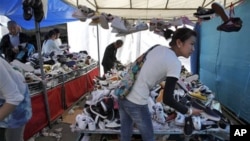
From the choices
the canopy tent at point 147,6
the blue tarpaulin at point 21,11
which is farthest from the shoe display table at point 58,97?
the canopy tent at point 147,6

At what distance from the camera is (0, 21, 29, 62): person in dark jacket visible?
335 centimetres

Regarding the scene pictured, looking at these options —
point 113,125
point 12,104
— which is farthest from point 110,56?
point 12,104

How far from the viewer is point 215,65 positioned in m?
4.86

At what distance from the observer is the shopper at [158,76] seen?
4.29 ft

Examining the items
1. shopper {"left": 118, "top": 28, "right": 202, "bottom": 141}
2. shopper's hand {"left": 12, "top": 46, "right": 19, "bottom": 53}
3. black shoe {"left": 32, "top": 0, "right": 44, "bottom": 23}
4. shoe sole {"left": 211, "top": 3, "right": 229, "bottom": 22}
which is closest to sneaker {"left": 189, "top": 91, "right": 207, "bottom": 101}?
shoe sole {"left": 211, "top": 3, "right": 229, "bottom": 22}

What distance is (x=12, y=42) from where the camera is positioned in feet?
11.5

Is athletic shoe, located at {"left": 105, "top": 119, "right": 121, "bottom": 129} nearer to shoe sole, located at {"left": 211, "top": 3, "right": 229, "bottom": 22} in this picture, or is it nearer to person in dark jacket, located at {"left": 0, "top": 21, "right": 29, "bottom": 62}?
shoe sole, located at {"left": 211, "top": 3, "right": 229, "bottom": 22}

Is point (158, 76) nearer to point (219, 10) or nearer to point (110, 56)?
point (219, 10)

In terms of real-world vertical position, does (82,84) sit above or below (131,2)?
below

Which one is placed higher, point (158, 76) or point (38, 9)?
point (38, 9)

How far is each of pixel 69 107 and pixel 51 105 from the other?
0.63m

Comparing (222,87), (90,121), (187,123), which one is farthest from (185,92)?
(222,87)

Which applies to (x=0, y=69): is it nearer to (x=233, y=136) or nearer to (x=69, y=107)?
(x=233, y=136)

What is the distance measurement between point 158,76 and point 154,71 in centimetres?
4
